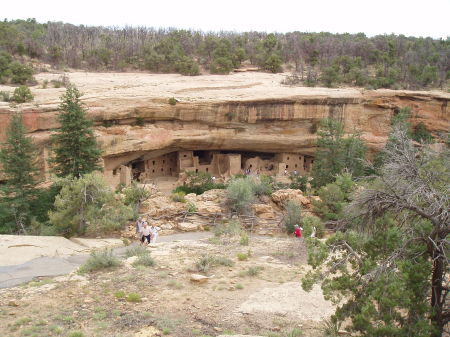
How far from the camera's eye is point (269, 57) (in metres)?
37.5

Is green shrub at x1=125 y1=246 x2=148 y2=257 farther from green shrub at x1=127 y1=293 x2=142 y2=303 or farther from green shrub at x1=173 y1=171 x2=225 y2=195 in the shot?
green shrub at x1=173 y1=171 x2=225 y2=195

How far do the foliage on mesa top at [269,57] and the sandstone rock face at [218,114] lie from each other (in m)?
5.44

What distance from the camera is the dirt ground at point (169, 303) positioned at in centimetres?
709

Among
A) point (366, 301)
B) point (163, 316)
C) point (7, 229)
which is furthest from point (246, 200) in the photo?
point (366, 301)

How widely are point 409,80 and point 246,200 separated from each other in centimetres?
2254

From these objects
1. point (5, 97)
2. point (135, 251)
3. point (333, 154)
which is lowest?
point (135, 251)

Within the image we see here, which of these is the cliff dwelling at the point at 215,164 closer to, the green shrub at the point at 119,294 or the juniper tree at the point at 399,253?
the green shrub at the point at 119,294

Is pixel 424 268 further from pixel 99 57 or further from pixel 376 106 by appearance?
pixel 99 57

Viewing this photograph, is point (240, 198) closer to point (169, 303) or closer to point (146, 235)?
point (146, 235)

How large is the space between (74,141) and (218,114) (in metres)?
7.39

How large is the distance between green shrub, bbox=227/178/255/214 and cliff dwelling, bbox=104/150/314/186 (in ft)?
22.7

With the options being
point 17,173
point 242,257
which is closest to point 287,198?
point 242,257

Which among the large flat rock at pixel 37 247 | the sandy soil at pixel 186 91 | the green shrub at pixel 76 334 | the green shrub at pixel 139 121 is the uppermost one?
the sandy soil at pixel 186 91

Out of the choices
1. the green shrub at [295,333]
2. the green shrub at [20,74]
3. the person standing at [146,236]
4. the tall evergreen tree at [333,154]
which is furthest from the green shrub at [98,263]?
the green shrub at [20,74]
